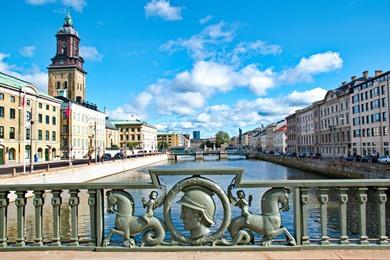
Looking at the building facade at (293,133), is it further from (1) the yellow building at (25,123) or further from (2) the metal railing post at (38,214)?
(2) the metal railing post at (38,214)

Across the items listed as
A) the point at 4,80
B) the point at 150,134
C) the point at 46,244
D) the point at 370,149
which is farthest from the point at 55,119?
the point at 150,134

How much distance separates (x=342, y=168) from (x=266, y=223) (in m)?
54.5

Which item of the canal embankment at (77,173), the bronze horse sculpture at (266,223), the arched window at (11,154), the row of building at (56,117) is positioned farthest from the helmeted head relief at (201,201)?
the arched window at (11,154)

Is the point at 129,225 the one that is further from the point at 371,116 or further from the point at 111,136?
the point at 111,136

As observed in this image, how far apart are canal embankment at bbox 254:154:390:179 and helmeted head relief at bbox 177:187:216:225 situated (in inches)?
Result: 1560

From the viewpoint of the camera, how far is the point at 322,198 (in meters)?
5.12

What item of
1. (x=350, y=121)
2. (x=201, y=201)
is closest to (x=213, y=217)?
(x=201, y=201)

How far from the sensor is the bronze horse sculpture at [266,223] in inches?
198

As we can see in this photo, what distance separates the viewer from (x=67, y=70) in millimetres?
110188

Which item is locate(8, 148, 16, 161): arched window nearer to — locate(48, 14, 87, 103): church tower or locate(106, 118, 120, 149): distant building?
locate(48, 14, 87, 103): church tower

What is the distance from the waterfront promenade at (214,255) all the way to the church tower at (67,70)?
10883cm

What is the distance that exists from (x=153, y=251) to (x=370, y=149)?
236 ft

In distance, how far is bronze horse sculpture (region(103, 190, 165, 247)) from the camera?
5.12 metres

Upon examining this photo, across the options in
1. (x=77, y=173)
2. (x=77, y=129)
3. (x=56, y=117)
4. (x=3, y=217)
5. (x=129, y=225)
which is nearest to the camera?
(x=129, y=225)
